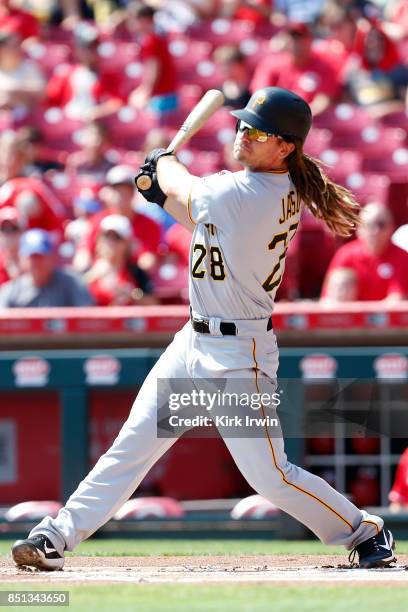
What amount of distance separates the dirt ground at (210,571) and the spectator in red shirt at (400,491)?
142cm

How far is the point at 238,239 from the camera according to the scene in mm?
4562

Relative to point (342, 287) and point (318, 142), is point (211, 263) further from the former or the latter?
point (318, 142)

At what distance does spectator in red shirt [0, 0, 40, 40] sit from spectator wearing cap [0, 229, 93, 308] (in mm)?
5561

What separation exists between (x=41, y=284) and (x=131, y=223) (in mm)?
1395

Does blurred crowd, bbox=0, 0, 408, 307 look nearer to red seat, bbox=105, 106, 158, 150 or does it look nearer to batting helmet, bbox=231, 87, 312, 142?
red seat, bbox=105, 106, 158, 150

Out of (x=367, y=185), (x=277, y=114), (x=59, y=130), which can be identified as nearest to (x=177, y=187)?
(x=277, y=114)

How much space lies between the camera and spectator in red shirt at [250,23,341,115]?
36.3ft

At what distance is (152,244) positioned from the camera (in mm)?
9086

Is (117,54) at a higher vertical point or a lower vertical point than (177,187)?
higher

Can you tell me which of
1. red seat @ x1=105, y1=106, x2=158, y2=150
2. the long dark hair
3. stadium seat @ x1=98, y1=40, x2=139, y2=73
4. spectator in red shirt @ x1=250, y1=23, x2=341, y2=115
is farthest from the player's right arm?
stadium seat @ x1=98, y1=40, x2=139, y2=73

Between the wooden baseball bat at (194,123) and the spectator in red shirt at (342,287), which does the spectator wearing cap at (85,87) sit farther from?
the wooden baseball bat at (194,123)

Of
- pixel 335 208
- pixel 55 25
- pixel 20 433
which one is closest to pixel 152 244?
pixel 20 433

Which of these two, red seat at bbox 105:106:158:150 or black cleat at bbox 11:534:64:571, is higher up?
red seat at bbox 105:106:158:150

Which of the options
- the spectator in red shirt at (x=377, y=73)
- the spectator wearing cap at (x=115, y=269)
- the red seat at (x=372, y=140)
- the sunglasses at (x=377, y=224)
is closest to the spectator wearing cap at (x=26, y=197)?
the spectator wearing cap at (x=115, y=269)
